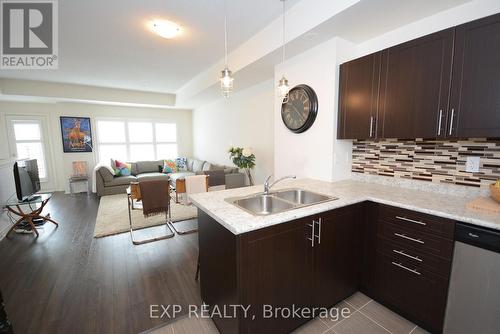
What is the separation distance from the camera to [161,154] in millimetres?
7160

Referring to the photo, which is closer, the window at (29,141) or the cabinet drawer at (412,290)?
the cabinet drawer at (412,290)

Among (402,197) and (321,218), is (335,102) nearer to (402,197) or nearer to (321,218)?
(402,197)

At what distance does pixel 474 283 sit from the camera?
1297mm

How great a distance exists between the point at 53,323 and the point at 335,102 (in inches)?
122

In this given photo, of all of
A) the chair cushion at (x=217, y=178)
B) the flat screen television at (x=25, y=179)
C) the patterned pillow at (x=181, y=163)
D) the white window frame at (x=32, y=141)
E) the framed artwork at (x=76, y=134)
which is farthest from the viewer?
the patterned pillow at (x=181, y=163)

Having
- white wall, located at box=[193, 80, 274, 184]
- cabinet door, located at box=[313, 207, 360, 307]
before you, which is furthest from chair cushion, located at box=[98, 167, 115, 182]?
cabinet door, located at box=[313, 207, 360, 307]

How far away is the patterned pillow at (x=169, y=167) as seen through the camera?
650cm

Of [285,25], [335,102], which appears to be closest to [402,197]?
[335,102]

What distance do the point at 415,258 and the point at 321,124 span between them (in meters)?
1.45

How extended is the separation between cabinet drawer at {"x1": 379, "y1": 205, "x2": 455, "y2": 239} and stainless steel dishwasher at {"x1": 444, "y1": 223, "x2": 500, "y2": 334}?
0.05 m

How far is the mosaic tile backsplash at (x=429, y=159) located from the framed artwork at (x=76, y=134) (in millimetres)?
6646

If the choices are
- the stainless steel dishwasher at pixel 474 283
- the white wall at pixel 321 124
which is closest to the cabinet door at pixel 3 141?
the white wall at pixel 321 124

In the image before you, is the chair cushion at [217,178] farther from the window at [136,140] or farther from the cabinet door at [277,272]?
the window at [136,140]

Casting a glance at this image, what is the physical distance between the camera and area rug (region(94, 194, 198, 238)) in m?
3.40
